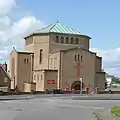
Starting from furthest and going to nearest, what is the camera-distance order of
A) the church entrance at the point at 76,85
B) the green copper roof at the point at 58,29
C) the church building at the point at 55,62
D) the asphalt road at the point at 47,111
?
the green copper roof at the point at 58,29
the church entrance at the point at 76,85
the church building at the point at 55,62
the asphalt road at the point at 47,111

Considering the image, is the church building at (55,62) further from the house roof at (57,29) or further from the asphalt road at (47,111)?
the asphalt road at (47,111)

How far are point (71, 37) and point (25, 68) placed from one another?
1454 centimetres

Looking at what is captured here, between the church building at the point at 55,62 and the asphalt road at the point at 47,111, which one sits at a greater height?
the church building at the point at 55,62

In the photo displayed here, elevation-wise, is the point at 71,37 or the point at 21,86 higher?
the point at 71,37

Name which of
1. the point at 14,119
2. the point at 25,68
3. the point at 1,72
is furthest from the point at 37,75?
the point at 14,119

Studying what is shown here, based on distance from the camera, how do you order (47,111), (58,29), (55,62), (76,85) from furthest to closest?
(58,29), (55,62), (76,85), (47,111)

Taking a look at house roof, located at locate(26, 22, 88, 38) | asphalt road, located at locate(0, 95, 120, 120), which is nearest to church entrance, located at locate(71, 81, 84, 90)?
house roof, located at locate(26, 22, 88, 38)

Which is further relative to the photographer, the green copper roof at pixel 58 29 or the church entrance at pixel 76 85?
the green copper roof at pixel 58 29

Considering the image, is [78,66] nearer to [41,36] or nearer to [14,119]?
[41,36]

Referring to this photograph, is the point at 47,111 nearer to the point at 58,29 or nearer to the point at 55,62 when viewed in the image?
the point at 55,62

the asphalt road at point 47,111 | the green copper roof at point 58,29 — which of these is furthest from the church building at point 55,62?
the asphalt road at point 47,111

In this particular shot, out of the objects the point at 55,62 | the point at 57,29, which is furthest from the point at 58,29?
the point at 55,62

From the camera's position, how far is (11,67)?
4284 inches

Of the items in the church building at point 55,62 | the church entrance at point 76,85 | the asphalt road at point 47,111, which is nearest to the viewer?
the asphalt road at point 47,111
